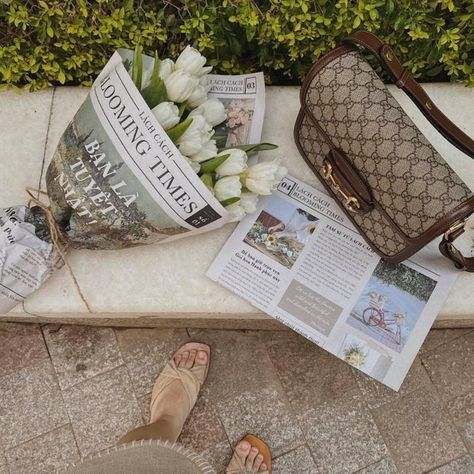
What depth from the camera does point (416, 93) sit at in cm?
100

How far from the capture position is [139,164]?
98 centimetres

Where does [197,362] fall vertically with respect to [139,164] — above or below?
below

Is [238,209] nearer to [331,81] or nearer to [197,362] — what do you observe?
[331,81]

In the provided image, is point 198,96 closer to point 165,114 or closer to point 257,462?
point 165,114

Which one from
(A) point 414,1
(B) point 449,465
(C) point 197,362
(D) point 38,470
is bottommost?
(D) point 38,470

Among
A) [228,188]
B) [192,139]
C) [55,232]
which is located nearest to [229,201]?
[228,188]

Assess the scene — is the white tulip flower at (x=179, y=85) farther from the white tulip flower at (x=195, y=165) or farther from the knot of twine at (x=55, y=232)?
the knot of twine at (x=55, y=232)

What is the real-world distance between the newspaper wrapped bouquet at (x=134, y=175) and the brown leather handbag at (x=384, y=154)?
0.15m

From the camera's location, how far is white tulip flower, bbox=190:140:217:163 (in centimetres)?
103

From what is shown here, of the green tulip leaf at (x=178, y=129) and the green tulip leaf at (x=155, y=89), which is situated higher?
the green tulip leaf at (x=155, y=89)

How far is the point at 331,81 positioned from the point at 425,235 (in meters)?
0.36

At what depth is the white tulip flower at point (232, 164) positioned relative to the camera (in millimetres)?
1053

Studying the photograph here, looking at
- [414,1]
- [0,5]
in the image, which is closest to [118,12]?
[0,5]

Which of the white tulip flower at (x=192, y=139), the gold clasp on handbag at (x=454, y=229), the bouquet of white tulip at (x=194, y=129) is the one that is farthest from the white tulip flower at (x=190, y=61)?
the gold clasp on handbag at (x=454, y=229)
